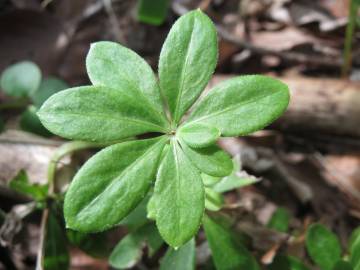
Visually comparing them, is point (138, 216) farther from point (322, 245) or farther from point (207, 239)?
point (322, 245)

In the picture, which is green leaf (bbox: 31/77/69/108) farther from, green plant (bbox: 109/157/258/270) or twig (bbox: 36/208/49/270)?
green plant (bbox: 109/157/258/270)

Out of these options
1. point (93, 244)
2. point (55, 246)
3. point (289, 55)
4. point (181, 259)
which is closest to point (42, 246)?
point (55, 246)

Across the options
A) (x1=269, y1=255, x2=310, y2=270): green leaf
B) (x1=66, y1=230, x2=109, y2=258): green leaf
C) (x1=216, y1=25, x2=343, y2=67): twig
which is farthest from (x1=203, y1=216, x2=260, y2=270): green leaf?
(x1=216, y1=25, x2=343, y2=67): twig

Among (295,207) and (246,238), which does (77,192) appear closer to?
(246,238)

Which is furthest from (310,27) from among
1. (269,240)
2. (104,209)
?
(104,209)

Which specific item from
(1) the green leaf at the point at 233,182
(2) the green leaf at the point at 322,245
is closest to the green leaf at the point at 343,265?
(2) the green leaf at the point at 322,245
